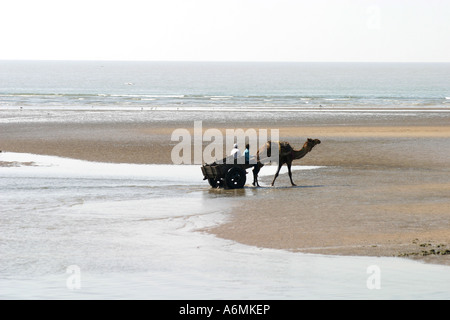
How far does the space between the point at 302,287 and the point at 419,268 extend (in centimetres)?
259

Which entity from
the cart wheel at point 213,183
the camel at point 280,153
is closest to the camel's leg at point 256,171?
the camel at point 280,153

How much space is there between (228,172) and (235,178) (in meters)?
0.31

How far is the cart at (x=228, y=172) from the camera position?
2306 centimetres

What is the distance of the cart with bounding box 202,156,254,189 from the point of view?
23.1 meters

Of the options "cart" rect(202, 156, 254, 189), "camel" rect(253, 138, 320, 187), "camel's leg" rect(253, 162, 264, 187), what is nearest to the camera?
"cart" rect(202, 156, 254, 189)

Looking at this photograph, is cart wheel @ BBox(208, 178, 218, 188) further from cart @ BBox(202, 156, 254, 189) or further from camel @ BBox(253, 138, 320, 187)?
camel @ BBox(253, 138, 320, 187)

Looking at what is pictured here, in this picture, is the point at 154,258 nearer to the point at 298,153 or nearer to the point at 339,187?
the point at 339,187

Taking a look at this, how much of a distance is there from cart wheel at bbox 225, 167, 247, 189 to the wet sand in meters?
0.27

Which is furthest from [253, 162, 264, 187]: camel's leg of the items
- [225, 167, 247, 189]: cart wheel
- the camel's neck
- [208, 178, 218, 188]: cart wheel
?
the camel's neck

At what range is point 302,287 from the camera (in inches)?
497

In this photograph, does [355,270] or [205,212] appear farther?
[205,212]

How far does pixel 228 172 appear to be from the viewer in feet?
A: 75.8
